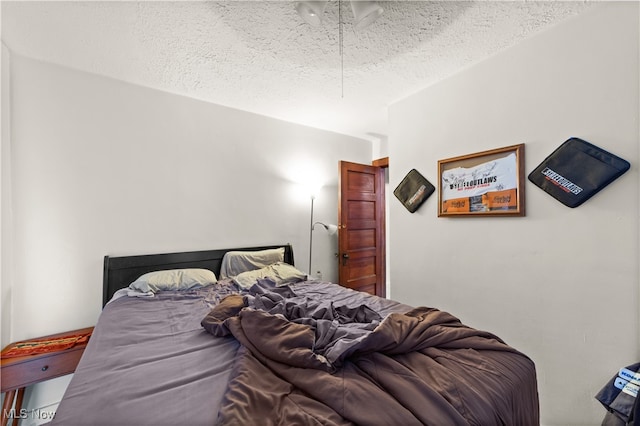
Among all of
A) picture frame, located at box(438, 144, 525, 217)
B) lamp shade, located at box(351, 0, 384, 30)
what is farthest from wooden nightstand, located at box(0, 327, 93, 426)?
picture frame, located at box(438, 144, 525, 217)

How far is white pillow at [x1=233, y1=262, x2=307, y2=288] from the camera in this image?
91.5 inches

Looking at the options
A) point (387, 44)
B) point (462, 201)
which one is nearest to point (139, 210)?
point (387, 44)

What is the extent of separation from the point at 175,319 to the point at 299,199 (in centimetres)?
202

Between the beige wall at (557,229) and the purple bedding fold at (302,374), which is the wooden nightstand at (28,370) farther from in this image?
the beige wall at (557,229)

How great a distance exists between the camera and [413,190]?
2.58m

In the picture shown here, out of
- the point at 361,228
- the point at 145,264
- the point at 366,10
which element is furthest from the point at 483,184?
the point at 145,264

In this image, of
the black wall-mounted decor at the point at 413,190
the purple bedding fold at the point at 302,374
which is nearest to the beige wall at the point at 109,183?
the purple bedding fold at the point at 302,374

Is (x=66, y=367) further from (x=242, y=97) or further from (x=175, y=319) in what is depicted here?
(x=242, y=97)

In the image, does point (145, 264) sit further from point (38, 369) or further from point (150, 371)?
point (150, 371)

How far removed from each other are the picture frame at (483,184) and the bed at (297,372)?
3.48 ft

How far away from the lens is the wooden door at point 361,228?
3.21 meters

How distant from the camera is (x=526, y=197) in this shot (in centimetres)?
183

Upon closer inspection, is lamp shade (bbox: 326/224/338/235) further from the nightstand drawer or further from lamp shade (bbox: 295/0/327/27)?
the nightstand drawer

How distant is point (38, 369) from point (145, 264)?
2.90 ft
